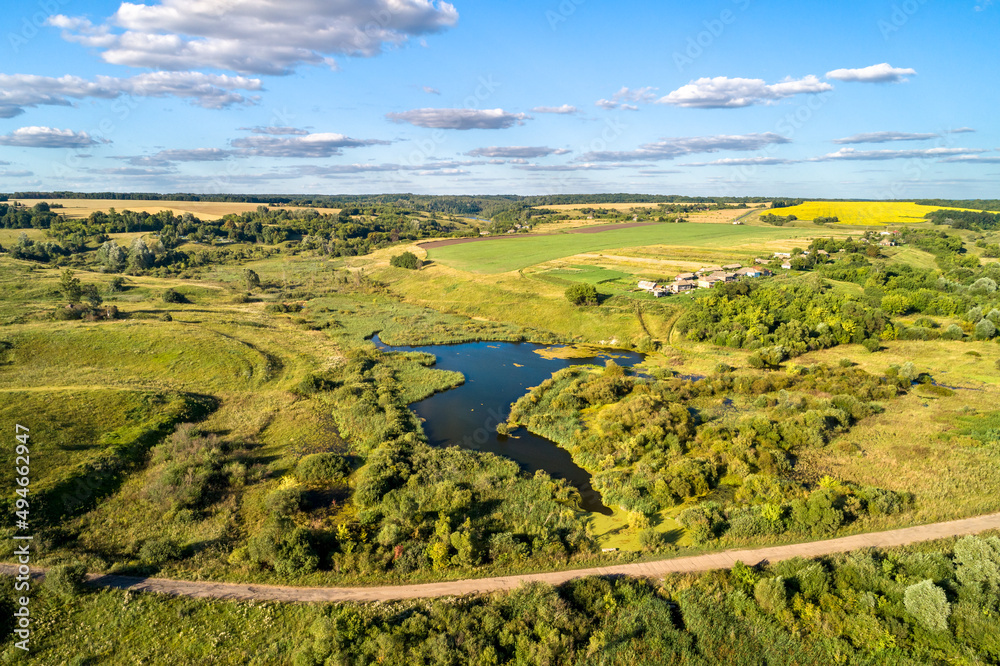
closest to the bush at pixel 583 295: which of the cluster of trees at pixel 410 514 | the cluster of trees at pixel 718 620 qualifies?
the cluster of trees at pixel 410 514

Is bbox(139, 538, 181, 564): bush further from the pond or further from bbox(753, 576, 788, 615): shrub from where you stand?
bbox(753, 576, 788, 615): shrub

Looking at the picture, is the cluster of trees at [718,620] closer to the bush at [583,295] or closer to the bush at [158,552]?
the bush at [158,552]

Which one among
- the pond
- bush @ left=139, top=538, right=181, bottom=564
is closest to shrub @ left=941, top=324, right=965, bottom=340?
the pond

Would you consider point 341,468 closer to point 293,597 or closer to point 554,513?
point 293,597

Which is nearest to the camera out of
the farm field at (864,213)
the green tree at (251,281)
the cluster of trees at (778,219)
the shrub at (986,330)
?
the shrub at (986,330)

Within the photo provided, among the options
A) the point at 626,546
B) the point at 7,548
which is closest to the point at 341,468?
the point at 7,548

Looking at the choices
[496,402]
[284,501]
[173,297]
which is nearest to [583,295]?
[496,402]
